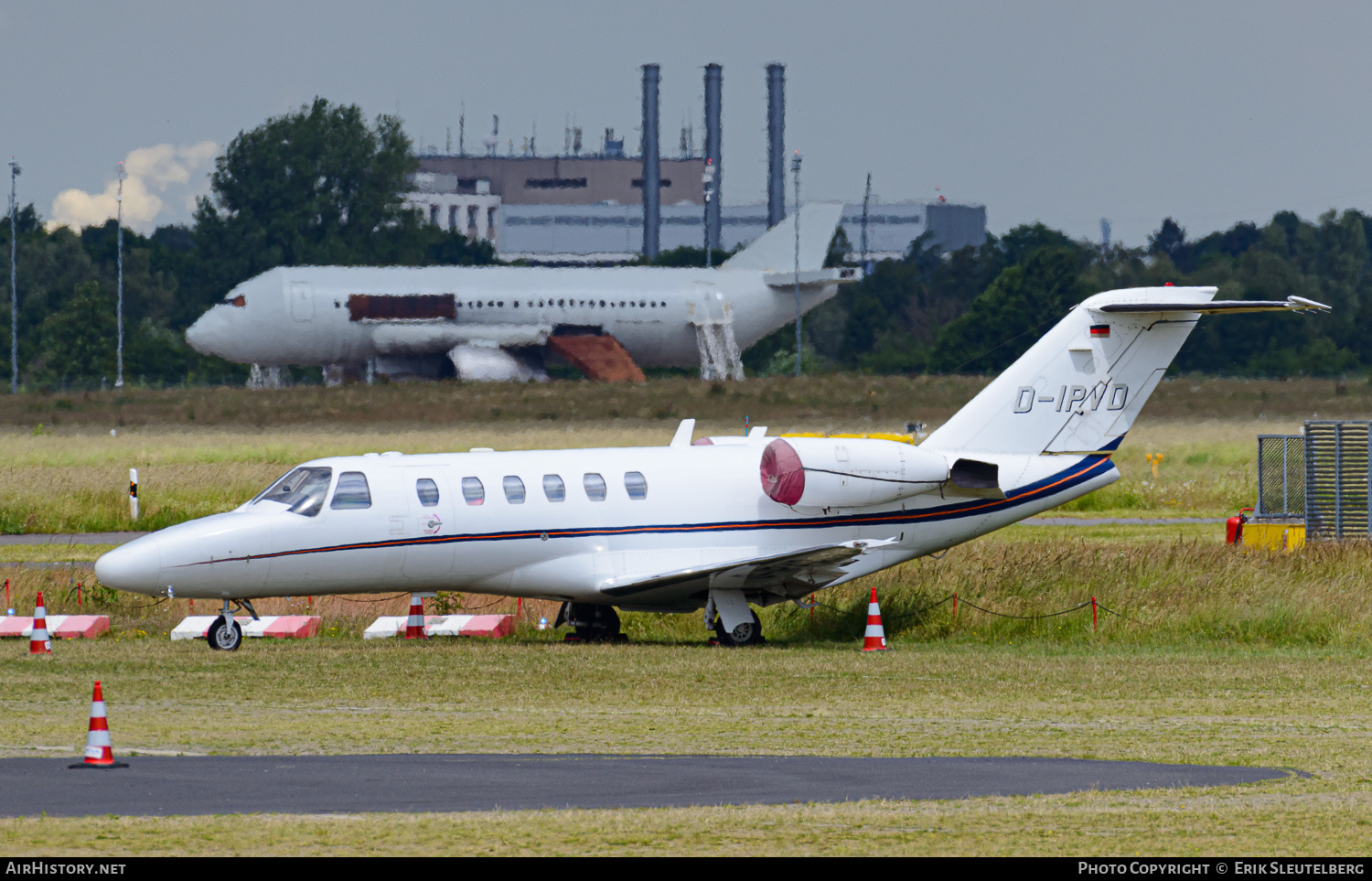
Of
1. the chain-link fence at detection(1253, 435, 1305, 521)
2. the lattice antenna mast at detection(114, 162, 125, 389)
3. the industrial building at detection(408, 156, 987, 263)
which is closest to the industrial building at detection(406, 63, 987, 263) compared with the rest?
the industrial building at detection(408, 156, 987, 263)

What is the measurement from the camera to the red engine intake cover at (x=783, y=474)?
69.3 feet

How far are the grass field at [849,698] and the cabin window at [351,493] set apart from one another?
5.26 feet

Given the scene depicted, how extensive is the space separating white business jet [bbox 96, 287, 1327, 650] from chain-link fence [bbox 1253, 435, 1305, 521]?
607 cm

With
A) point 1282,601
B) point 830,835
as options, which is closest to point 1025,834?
point 830,835

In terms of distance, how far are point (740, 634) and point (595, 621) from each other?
2069mm

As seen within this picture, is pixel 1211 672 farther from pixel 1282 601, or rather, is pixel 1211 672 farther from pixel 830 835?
pixel 830 835

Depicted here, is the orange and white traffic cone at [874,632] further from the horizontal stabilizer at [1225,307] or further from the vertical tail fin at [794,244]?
the vertical tail fin at [794,244]

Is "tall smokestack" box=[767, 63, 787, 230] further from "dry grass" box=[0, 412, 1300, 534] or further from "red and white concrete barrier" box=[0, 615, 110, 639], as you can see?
"red and white concrete barrier" box=[0, 615, 110, 639]

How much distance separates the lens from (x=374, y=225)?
4847 inches

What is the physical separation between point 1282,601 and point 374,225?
107 metres

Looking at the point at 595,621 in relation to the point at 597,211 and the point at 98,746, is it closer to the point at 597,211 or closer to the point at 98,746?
Result: the point at 98,746

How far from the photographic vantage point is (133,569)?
760 inches

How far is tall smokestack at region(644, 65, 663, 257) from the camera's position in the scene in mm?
136500

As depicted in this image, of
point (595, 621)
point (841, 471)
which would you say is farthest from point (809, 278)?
point (841, 471)
